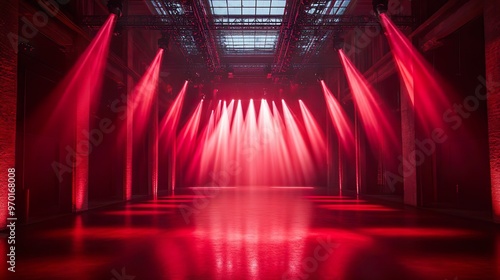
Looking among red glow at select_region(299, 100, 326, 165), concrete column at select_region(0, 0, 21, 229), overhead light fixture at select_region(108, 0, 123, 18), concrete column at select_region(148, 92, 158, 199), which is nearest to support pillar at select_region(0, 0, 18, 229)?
concrete column at select_region(0, 0, 21, 229)

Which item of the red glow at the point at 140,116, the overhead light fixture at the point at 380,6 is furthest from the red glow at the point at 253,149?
the overhead light fixture at the point at 380,6

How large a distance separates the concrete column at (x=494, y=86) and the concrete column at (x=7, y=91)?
1164cm

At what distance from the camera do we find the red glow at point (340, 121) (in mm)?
26922

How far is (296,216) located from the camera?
42.4 feet

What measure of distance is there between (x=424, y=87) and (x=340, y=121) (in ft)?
40.9

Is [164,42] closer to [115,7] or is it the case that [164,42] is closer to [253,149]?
[115,7]

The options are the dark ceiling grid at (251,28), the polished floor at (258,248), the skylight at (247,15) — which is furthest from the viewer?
the skylight at (247,15)

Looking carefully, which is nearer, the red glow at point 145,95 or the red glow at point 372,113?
the red glow at point 372,113

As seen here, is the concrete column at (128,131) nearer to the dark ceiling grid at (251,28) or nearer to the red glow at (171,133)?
the dark ceiling grid at (251,28)

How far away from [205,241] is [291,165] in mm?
25771

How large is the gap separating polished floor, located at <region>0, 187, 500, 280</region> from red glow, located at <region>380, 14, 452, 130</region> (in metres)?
4.50

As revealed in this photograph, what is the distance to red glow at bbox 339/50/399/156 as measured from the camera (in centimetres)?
2238

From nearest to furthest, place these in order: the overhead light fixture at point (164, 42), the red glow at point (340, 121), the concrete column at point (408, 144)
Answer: the concrete column at point (408, 144)
the overhead light fixture at point (164, 42)
the red glow at point (340, 121)

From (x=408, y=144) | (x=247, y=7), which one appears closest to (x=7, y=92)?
(x=247, y=7)
